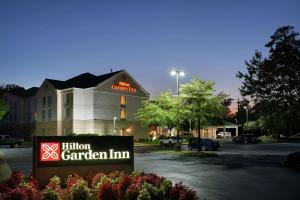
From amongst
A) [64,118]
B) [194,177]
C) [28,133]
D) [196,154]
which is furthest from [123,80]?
[194,177]

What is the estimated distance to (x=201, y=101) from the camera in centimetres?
3619

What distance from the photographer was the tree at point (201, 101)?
3581 cm

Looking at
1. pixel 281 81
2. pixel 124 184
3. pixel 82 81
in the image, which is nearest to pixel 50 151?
pixel 124 184

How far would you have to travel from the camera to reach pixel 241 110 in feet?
378

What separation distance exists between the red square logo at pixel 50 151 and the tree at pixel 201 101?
2417cm

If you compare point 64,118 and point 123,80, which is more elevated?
point 123,80

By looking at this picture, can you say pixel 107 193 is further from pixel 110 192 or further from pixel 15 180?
pixel 15 180

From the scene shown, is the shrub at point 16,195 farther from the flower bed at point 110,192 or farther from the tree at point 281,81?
the tree at point 281,81

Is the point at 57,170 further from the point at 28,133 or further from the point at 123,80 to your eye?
the point at 28,133

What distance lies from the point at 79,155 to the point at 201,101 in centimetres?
2444

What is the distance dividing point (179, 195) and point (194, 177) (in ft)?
29.7

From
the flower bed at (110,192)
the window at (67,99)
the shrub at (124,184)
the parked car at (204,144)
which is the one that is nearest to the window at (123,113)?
the window at (67,99)

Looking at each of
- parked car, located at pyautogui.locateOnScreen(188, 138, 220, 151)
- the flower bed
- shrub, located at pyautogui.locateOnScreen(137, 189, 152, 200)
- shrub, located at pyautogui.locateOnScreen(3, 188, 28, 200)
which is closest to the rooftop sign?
parked car, located at pyautogui.locateOnScreen(188, 138, 220, 151)

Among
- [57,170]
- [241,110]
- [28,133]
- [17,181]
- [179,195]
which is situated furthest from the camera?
[241,110]
